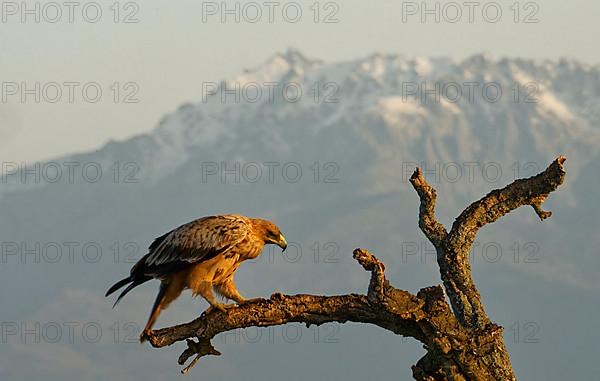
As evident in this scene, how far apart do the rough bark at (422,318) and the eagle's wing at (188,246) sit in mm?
1982

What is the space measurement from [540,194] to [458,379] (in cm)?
287

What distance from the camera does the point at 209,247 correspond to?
1666 cm

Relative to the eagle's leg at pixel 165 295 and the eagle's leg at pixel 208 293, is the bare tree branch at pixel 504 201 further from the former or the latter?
the eagle's leg at pixel 165 295

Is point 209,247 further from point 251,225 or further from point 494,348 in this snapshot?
point 494,348

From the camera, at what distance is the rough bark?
13.9 m

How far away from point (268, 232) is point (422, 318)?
170 inches

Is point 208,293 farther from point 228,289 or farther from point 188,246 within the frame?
point 188,246

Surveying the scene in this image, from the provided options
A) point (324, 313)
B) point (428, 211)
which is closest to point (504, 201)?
point (428, 211)

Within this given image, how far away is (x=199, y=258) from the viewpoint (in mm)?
16625

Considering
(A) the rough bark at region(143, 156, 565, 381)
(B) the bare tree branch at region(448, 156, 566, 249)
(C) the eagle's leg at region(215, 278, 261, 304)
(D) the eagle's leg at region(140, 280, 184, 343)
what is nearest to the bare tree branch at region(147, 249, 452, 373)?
(A) the rough bark at region(143, 156, 565, 381)

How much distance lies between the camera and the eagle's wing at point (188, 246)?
16.5m

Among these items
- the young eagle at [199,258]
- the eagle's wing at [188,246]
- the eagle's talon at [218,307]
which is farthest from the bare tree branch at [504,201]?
the eagle's wing at [188,246]

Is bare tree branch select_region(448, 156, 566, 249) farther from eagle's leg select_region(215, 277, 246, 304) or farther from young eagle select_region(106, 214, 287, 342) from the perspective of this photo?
eagle's leg select_region(215, 277, 246, 304)

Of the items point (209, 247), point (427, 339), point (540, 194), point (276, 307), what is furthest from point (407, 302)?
point (209, 247)
